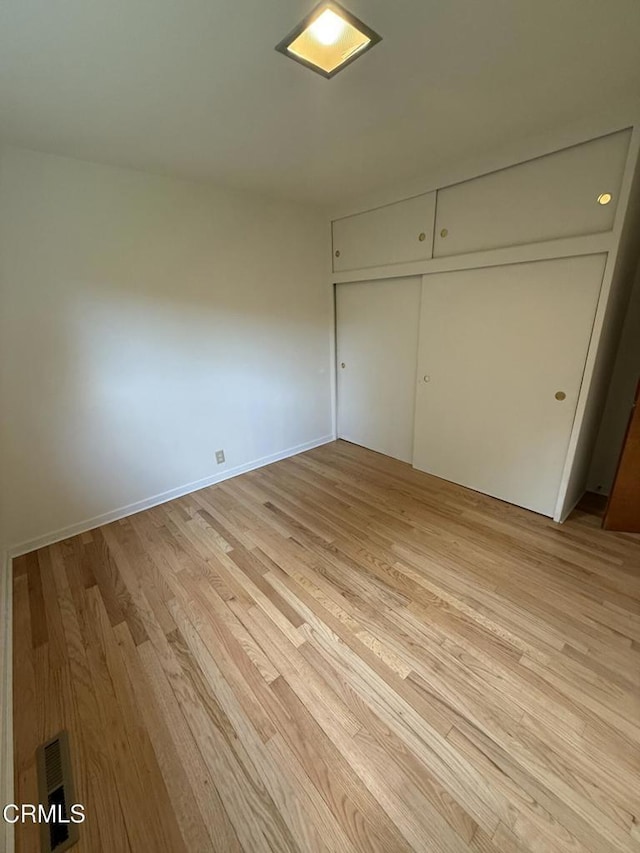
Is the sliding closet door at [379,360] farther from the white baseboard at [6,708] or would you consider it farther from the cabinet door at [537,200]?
the white baseboard at [6,708]

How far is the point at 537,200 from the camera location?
2.04 metres

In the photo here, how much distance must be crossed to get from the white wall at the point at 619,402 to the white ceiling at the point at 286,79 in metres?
1.35

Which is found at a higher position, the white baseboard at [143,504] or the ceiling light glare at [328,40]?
the ceiling light glare at [328,40]

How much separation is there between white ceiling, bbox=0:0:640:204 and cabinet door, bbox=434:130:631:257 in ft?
0.64

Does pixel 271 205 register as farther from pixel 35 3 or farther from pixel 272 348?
pixel 35 3

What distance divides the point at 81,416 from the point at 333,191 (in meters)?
2.66

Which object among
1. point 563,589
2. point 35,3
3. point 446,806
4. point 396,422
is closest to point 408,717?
point 446,806

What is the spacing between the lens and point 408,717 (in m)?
1.28

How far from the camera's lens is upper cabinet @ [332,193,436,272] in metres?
2.63

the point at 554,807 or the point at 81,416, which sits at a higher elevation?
the point at 81,416

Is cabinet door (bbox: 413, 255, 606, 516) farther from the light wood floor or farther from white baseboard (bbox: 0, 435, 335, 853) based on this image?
white baseboard (bbox: 0, 435, 335, 853)

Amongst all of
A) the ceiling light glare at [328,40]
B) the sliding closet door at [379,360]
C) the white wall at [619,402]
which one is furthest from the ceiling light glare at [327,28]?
the white wall at [619,402]

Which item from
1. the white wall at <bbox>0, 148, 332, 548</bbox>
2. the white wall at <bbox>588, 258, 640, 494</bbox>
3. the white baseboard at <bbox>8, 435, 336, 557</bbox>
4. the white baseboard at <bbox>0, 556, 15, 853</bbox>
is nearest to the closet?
the white wall at <bbox>588, 258, 640, 494</bbox>

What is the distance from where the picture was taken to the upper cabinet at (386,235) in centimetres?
263
